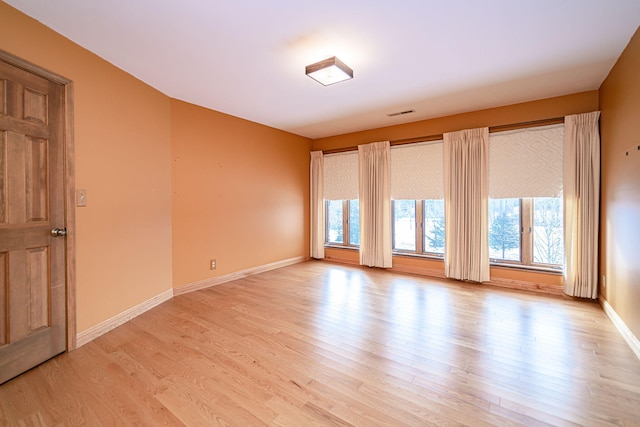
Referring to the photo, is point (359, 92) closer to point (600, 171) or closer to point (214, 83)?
point (214, 83)

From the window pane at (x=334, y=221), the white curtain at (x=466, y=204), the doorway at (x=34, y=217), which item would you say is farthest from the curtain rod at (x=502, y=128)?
the doorway at (x=34, y=217)

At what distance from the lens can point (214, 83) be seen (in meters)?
3.30

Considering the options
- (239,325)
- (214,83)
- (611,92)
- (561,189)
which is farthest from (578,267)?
(214,83)

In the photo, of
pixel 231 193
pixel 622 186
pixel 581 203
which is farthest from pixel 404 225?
pixel 231 193

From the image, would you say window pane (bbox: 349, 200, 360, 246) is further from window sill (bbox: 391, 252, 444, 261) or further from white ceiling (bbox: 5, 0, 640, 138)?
white ceiling (bbox: 5, 0, 640, 138)

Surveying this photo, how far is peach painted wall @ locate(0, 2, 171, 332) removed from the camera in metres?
2.32

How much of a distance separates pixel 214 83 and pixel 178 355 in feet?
9.47

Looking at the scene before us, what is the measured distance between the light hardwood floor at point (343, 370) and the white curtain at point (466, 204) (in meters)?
0.97

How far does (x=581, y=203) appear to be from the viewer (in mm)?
3545

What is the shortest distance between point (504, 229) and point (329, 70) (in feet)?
11.5

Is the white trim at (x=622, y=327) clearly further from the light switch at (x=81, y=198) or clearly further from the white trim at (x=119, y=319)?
the light switch at (x=81, y=198)

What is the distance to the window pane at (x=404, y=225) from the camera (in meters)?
5.08

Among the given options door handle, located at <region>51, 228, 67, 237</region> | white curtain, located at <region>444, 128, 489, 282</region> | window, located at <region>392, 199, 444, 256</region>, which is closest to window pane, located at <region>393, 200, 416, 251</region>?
window, located at <region>392, 199, 444, 256</region>

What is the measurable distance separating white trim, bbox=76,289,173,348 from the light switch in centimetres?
113
